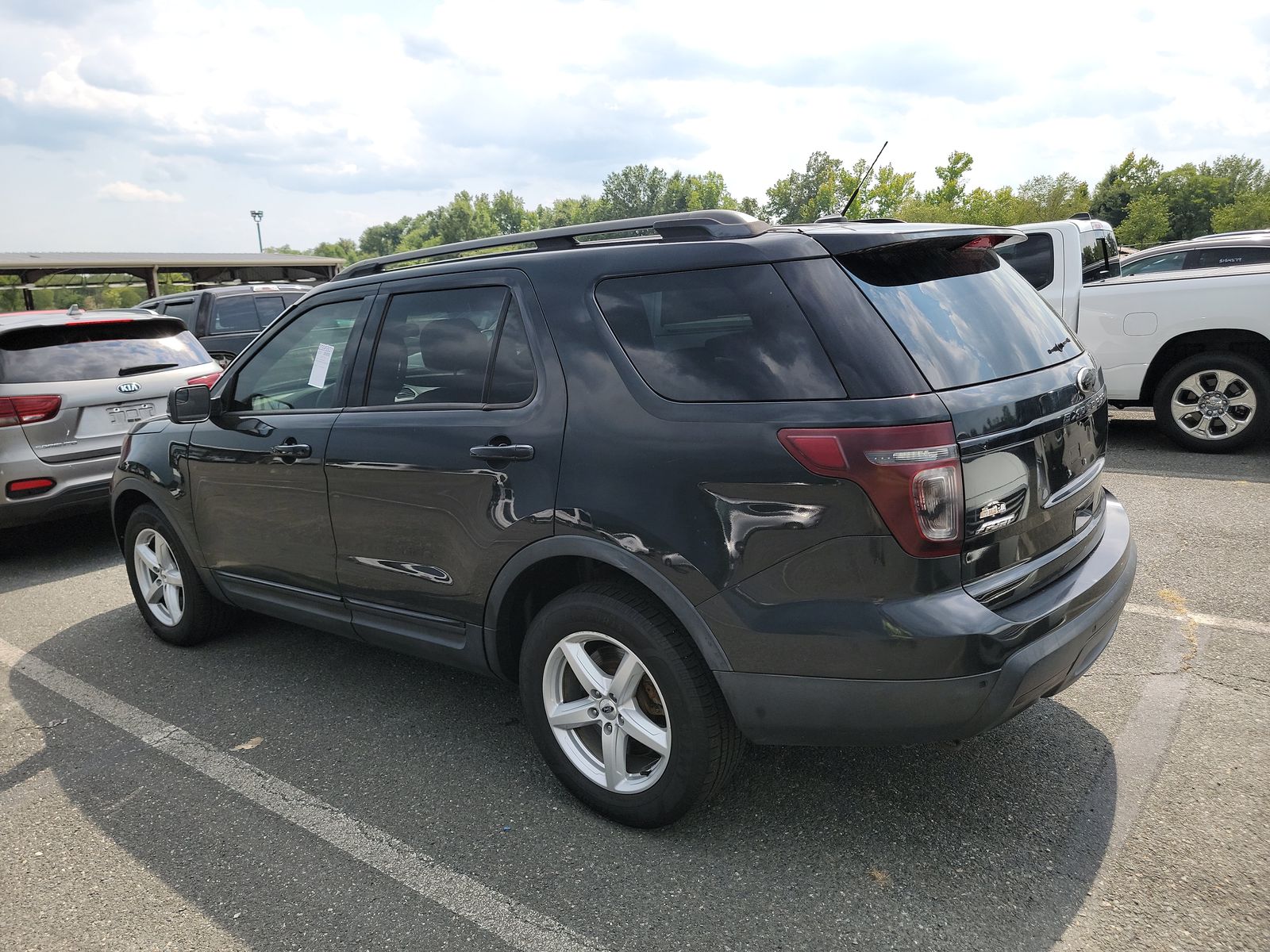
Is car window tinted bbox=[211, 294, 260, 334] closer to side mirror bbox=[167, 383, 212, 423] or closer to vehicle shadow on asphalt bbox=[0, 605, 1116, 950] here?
side mirror bbox=[167, 383, 212, 423]

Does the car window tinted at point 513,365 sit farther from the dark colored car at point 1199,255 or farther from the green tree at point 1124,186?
the green tree at point 1124,186

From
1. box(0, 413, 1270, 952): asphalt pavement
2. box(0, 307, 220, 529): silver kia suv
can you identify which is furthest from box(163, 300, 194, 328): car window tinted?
box(0, 413, 1270, 952): asphalt pavement

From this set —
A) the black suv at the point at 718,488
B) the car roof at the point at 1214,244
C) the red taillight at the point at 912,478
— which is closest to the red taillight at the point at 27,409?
the black suv at the point at 718,488

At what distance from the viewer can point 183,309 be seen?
13445 millimetres

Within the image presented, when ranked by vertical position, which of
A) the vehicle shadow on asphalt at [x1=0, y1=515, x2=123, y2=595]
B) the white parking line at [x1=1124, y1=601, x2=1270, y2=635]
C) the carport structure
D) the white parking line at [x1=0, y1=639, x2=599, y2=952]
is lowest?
the vehicle shadow on asphalt at [x1=0, y1=515, x2=123, y2=595]

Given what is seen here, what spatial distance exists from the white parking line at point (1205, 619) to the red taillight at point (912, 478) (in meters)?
2.34

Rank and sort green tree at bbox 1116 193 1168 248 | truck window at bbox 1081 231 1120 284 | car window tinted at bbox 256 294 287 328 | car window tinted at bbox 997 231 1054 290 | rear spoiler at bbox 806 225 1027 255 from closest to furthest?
rear spoiler at bbox 806 225 1027 255, car window tinted at bbox 997 231 1054 290, truck window at bbox 1081 231 1120 284, car window tinted at bbox 256 294 287 328, green tree at bbox 1116 193 1168 248

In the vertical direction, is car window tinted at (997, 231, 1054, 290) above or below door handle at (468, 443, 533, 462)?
above

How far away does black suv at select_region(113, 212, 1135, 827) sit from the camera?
7.73 feet

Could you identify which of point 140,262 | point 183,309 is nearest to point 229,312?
point 183,309

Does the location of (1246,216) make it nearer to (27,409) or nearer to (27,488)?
(27,409)

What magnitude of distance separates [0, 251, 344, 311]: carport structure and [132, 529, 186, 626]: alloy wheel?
23857mm

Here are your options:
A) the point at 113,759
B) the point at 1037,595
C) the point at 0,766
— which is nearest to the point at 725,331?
the point at 1037,595

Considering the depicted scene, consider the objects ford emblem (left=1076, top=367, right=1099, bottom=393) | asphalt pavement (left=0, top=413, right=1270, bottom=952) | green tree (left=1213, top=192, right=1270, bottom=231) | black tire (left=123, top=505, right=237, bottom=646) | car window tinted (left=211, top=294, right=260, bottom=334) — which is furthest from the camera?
green tree (left=1213, top=192, right=1270, bottom=231)
